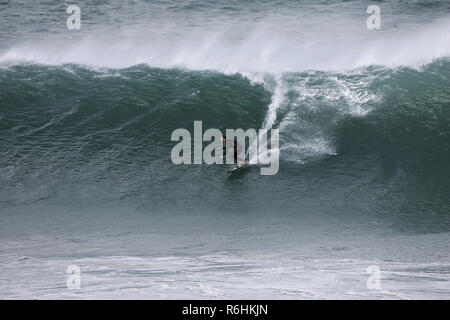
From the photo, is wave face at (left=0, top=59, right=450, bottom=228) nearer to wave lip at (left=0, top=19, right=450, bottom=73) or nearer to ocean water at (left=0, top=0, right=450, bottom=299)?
ocean water at (left=0, top=0, right=450, bottom=299)

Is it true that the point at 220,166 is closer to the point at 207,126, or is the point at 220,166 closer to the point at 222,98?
the point at 207,126

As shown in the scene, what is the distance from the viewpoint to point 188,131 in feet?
76.7

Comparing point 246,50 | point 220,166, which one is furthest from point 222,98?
point 220,166

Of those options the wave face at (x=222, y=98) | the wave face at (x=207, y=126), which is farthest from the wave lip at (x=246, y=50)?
the wave face at (x=207, y=126)

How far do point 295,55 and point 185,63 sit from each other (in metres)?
4.27

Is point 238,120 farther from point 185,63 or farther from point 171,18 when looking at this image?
point 171,18

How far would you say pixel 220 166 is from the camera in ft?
69.4

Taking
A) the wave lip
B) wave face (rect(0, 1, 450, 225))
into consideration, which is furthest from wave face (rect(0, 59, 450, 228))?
the wave lip

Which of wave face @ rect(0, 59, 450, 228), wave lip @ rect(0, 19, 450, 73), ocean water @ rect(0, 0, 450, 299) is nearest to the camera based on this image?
ocean water @ rect(0, 0, 450, 299)

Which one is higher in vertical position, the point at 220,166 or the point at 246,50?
the point at 246,50

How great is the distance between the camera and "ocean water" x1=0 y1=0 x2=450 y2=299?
1541 centimetres

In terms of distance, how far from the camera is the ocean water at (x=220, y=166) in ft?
50.6

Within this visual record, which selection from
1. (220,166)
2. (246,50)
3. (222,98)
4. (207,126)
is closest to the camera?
(220,166)
